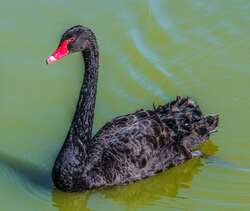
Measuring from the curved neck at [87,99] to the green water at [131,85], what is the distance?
0.42 meters

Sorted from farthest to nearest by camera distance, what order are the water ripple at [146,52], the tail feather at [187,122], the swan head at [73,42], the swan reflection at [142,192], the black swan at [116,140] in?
the water ripple at [146,52], the tail feather at [187,122], the swan reflection at [142,192], the black swan at [116,140], the swan head at [73,42]

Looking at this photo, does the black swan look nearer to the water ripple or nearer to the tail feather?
the tail feather

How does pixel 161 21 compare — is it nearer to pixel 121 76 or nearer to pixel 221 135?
pixel 121 76

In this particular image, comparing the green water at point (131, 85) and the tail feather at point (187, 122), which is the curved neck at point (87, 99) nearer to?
the green water at point (131, 85)

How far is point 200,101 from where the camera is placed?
654 cm

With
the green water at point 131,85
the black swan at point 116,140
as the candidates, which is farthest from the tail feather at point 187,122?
the green water at point 131,85

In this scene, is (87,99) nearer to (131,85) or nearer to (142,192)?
(142,192)

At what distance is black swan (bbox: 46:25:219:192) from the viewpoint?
5219mm

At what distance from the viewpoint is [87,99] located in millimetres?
5305

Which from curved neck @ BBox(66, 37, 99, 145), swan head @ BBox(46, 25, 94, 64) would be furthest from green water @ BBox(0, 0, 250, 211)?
swan head @ BBox(46, 25, 94, 64)

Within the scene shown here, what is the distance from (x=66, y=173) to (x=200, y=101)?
1.79m

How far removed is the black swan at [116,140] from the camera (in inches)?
205

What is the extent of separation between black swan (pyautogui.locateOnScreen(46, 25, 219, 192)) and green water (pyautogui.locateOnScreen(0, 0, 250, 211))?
0.14 metres

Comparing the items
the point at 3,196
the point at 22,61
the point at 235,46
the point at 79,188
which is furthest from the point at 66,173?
the point at 235,46
